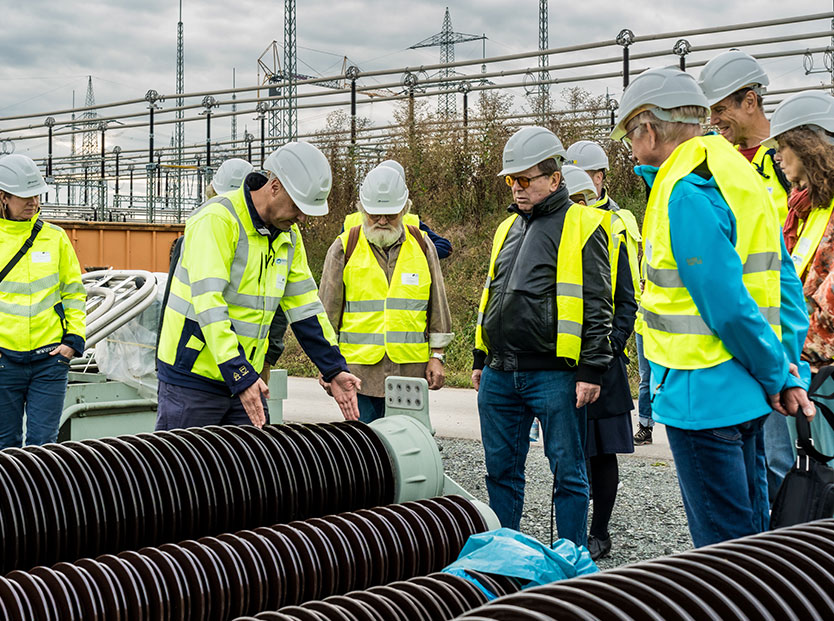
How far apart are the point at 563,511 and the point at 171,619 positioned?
2.17m

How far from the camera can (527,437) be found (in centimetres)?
432

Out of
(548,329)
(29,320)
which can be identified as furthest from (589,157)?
(29,320)

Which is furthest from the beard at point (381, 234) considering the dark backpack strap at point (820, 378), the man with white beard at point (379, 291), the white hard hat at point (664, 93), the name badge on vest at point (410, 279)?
the dark backpack strap at point (820, 378)

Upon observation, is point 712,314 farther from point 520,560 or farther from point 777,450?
point 777,450

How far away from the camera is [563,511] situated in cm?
423

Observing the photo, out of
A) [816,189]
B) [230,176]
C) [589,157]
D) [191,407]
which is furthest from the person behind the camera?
[230,176]

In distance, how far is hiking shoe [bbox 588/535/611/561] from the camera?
478 cm

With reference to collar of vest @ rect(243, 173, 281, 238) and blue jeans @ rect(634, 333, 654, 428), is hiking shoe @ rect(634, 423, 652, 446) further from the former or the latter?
collar of vest @ rect(243, 173, 281, 238)

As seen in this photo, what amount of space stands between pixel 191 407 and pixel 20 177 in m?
2.40

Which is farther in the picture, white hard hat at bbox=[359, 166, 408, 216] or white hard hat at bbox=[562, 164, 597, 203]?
white hard hat at bbox=[562, 164, 597, 203]

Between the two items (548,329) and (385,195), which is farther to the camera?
(385,195)

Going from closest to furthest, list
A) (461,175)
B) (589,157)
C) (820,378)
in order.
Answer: (820,378)
(589,157)
(461,175)

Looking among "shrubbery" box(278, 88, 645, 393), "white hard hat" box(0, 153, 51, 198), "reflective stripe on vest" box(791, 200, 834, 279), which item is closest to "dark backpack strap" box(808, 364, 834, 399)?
"reflective stripe on vest" box(791, 200, 834, 279)

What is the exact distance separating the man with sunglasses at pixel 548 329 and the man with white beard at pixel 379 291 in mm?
1084
